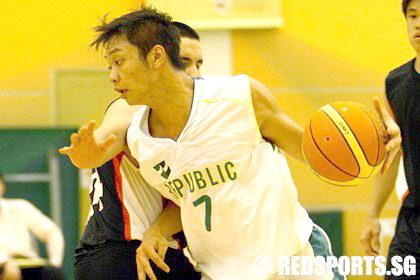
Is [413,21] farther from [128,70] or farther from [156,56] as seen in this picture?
[128,70]

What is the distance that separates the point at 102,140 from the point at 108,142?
162mm

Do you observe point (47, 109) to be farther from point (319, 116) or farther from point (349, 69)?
point (319, 116)


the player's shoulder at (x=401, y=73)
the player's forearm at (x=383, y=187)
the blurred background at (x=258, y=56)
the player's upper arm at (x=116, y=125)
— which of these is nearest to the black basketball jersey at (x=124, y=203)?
the player's upper arm at (x=116, y=125)

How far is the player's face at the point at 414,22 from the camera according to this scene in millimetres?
3561

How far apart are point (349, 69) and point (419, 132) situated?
3395 mm

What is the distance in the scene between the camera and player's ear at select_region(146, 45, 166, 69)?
3.19 meters

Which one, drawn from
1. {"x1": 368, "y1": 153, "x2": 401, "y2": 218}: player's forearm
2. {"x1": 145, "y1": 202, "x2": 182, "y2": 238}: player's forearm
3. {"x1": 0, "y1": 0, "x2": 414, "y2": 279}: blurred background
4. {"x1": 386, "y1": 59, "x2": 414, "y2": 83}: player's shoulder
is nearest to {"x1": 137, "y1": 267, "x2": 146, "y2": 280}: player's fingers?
{"x1": 145, "y1": 202, "x2": 182, "y2": 238}: player's forearm

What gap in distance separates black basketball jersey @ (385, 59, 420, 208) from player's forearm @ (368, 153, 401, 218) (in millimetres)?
139

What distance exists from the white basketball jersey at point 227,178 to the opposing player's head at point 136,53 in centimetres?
A: 17

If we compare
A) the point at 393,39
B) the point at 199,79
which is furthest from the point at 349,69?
the point at 199,79

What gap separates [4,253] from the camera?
5441mm

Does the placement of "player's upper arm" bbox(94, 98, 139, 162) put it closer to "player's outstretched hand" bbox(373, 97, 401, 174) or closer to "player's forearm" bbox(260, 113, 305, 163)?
"player's forearm" bbox(260, 113, 305, 163)

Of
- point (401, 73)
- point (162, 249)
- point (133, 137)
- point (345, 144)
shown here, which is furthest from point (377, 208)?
point (133, 137)

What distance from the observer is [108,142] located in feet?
9.79
